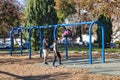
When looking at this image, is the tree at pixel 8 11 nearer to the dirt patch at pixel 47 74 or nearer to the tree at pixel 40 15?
the tree at pixel 40 15

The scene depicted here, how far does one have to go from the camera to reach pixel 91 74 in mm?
15531

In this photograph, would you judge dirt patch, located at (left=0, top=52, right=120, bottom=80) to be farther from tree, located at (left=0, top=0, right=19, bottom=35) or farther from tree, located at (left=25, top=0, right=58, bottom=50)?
tree, located at (left=25, top=0, right=58, bottom=50)

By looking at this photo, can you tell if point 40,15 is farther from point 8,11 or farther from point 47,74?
point 47,74

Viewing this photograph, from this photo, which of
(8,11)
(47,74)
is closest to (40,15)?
(8,11)

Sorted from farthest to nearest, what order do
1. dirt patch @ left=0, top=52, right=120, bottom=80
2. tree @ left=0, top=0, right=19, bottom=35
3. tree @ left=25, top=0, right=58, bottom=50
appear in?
tree @ left=25, top=0, right=58, bottom=50
tree @ left=0, top=0, right=19, bottom=35
dirt patch @ left=0, top=52, right=120, bottom=80

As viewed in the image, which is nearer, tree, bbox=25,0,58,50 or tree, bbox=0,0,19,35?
tree, bbox=0,0,19,35

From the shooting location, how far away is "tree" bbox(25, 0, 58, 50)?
117 feet

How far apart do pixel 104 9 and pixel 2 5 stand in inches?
780

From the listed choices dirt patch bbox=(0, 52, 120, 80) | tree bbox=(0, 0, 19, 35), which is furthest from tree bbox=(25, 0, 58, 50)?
dirt patch bbox=(0, 52, 120, 80)

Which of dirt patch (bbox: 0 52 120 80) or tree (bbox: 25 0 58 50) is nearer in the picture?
dirt patch (bbox: 0 52 120 80)

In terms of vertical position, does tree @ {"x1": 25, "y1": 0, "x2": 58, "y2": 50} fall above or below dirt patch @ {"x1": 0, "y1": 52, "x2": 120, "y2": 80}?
above

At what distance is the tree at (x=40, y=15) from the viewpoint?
35562 mm

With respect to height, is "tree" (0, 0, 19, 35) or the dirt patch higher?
A: "tree" (0, 0, 19, 35)

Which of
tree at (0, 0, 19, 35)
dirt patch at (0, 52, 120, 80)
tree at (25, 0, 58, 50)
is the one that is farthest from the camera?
tree at (25, 0, 58, 50)
